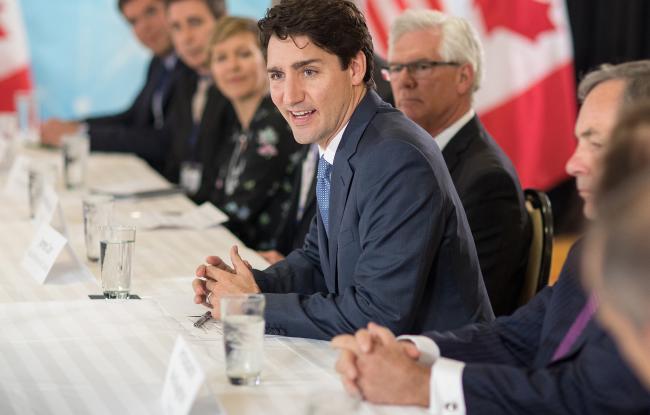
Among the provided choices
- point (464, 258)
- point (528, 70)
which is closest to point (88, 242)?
point (464, 258)

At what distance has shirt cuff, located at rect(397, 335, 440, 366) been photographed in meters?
1.67

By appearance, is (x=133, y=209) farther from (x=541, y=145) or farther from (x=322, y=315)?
(x=541, y=145)

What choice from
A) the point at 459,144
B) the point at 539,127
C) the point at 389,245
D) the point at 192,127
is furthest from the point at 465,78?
the point at 539,127

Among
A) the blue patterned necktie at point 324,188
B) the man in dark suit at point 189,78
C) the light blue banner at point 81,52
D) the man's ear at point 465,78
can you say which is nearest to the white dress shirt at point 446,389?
the blue patterned necktie at point 324,188

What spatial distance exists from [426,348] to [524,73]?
13.7 feet

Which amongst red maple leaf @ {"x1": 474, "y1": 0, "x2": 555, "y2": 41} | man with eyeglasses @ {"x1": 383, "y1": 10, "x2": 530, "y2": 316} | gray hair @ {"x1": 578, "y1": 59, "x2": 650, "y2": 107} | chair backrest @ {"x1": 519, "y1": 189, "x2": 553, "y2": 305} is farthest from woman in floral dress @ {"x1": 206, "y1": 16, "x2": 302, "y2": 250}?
red maple leaf @ {"x1": 474, "y1": 0, "x2": 555, "y2": 41}

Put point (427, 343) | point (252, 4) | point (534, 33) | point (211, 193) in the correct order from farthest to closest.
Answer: point (252, 4), point (534, 33), point (211, 193), point (427, 343)

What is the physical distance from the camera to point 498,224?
262cm

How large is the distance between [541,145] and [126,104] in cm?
302

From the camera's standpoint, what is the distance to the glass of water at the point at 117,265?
2221 millimetres

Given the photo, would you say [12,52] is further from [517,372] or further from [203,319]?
[517,372]

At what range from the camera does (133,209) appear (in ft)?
11.3

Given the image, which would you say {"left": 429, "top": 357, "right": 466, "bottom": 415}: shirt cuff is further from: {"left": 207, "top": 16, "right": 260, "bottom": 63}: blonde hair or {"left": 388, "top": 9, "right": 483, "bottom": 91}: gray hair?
{"left": 207, "top": 16, "right": 260, "bottom": 63}: blonde hair

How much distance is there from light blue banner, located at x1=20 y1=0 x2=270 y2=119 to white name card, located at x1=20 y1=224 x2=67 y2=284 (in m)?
4.47
